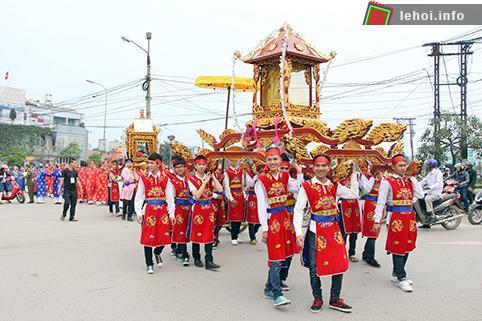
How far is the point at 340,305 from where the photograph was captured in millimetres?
4145

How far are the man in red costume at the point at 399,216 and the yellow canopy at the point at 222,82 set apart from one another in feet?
14.1

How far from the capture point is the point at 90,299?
4457mm

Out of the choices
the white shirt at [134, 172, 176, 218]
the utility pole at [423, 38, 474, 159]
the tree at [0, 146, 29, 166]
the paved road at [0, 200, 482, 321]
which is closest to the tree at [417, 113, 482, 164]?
the utility pole at [423, 38, 474, 159]

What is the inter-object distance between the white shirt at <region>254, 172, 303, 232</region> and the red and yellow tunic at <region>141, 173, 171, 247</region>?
170 centimetres

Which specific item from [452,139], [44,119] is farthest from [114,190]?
[44,119]

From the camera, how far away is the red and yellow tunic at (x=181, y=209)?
6098mm

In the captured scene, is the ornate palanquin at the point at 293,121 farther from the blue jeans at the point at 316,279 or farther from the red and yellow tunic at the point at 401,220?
the blue jeans at the point at 316,279

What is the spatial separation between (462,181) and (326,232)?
338 inches

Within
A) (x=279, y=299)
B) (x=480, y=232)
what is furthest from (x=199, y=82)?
(x=480, y=232)

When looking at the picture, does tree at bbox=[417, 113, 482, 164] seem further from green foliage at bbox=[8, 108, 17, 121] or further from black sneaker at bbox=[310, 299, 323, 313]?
green foliage at bbox=[8, 108, 17, 121]

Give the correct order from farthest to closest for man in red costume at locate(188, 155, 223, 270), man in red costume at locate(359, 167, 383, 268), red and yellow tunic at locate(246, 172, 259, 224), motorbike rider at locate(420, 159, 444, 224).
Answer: motorbike rider at locate(420, 159, 444, 224)
red and yellow tunic at locate(246, 172, 259, 224)
man in red costume at locate(359, 167, 383, 268)
man in red costume at locate(188, 155, 223, 270)

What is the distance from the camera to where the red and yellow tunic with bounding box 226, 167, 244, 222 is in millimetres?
7723

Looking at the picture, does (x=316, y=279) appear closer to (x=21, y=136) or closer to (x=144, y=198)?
(x=144, y=198)

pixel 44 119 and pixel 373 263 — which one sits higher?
pixel 44 119
